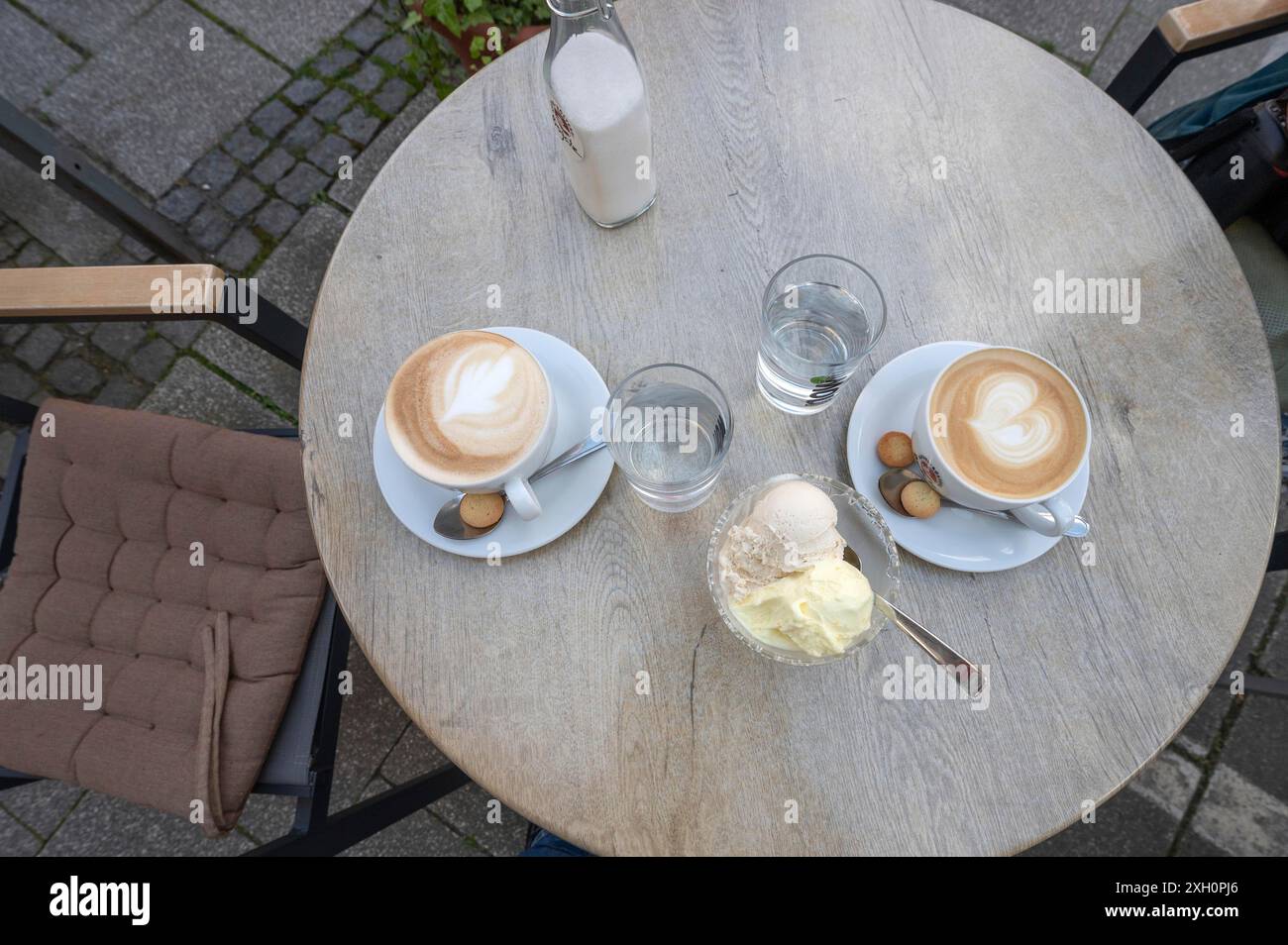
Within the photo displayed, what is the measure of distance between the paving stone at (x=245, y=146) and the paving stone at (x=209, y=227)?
18cm

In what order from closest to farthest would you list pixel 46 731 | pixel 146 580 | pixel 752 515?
pixel 752 515
pixel 46 731
pixel 146 580

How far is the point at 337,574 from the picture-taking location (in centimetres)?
109

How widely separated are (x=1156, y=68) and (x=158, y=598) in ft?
6.76

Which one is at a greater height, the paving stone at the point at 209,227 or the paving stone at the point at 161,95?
the paving stone at the point at 161,95

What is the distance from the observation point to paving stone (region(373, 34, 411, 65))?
2416mm

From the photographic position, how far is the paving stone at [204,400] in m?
2.21

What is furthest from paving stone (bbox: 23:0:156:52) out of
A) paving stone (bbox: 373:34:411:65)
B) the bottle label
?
the bottle label

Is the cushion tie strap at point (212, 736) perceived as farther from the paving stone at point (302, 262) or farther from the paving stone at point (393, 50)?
the paving stone at point (393, 50)

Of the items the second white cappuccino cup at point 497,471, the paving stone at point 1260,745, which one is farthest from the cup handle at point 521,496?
the paving stone at point 1260,745

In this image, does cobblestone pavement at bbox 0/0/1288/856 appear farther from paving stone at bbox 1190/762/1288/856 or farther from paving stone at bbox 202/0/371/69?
paving stone at bbox 1190/762/1288/856
